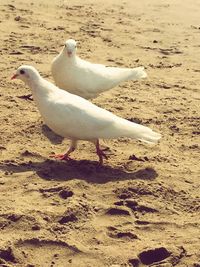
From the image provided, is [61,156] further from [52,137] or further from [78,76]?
[78,76]

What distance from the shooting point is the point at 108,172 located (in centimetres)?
645

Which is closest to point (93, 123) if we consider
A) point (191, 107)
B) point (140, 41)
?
point (191, 107)

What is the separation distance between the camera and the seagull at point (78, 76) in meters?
7.78

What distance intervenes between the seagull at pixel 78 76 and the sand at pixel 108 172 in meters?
0.34

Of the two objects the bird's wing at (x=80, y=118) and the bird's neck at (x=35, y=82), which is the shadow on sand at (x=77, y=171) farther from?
the bird's neck at (x=35, y=82)

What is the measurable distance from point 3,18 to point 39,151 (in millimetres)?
5520

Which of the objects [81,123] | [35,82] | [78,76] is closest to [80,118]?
[81,123]

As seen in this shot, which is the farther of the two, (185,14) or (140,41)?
(185,14)

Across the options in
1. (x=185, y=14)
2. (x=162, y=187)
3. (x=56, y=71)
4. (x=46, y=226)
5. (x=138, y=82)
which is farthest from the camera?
(x=185, y=14)

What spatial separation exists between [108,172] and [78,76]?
69.1 inches

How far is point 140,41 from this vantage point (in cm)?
1130

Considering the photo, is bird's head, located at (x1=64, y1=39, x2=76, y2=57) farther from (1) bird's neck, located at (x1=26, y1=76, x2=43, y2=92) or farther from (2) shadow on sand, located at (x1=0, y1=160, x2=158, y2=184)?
(2) shadow on sand, located at (x1=0, y1=160, x2=158, y2=184)

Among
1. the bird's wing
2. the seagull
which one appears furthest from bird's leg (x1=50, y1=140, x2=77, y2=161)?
the seagull

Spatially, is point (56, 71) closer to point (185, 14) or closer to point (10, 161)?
point (10, 161)
